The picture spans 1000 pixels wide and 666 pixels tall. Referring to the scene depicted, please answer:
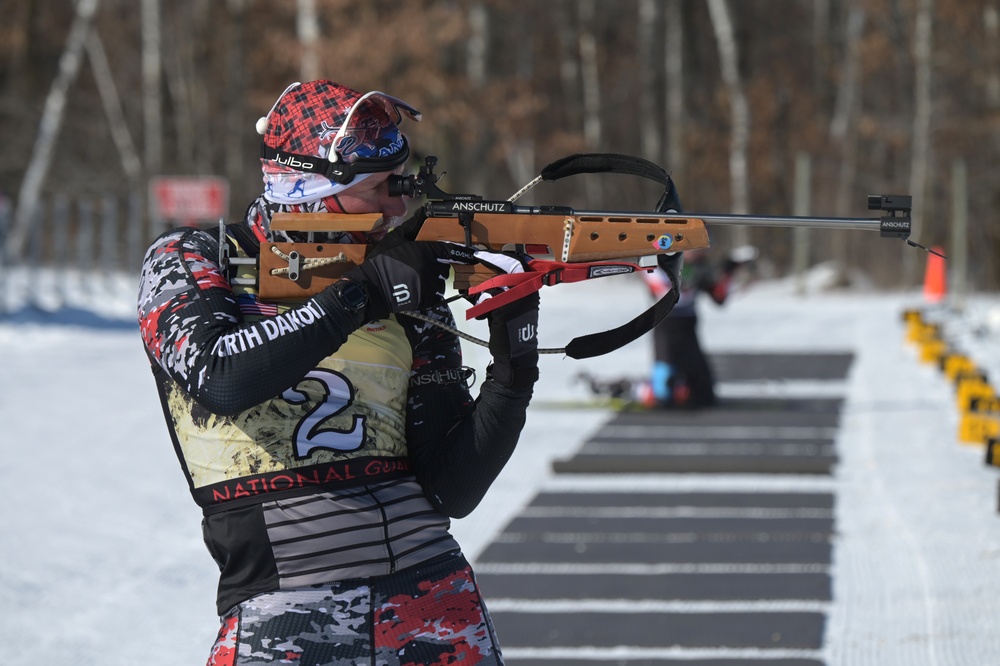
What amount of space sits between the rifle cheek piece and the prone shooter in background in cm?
680

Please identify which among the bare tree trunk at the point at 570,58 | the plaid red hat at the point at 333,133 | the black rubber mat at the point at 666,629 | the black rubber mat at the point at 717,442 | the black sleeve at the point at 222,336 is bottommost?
the black rubber mat at the point at 717,442

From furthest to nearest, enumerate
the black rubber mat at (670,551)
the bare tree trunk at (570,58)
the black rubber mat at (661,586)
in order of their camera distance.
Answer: the bare tree trunk at (570,58)
the black rubber mat at (670,551)
the black rubber mat at (661,586)

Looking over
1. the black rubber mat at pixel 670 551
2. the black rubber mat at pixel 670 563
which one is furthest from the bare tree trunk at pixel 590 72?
the black rubber mat at pixel 670 551

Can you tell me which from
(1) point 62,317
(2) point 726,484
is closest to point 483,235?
(2) point 726,484

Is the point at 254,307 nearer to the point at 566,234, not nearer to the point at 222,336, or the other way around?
the point at 222,336

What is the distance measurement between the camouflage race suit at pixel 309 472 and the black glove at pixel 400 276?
0.06m

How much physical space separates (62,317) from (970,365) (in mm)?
9383

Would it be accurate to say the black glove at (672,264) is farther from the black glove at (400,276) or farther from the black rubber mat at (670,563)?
the black rubber mat at (670,563)

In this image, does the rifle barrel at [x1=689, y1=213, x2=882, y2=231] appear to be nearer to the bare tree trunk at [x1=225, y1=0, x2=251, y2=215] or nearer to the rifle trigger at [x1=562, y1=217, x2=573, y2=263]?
the rifle trigger at [x1=562, y1=217, x2=573, y2=263]

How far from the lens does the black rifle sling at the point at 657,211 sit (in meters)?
2.54

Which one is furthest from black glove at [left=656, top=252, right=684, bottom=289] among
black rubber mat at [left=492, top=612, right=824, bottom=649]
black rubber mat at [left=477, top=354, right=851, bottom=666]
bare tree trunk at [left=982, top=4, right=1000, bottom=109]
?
bare tree trunk at [left=982, top=4, right=1000, bottom=109]

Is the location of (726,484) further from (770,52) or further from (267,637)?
(770,52)

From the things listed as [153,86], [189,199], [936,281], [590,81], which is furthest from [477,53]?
[936,281]


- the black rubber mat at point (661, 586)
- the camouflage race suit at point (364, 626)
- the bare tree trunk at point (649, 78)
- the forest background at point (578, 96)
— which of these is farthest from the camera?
the bare tree trunk at point (649, 78)
